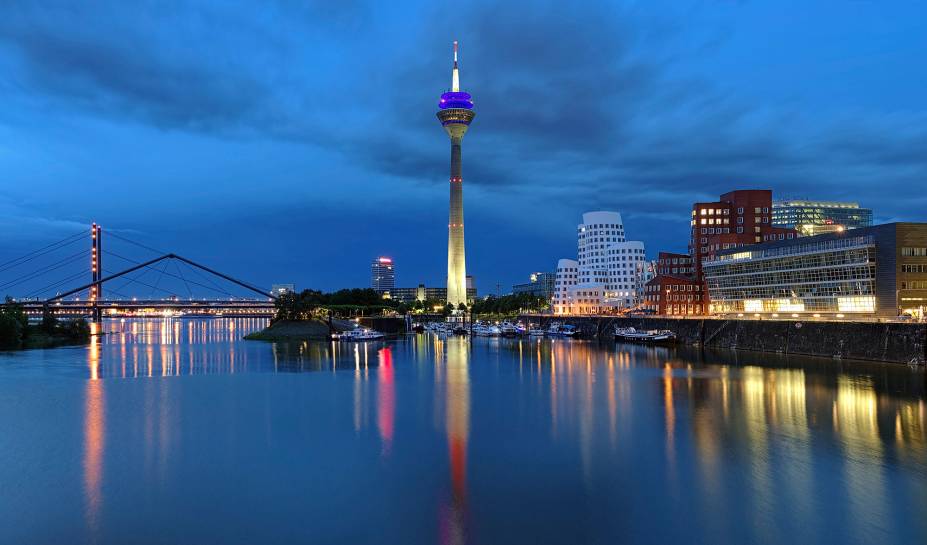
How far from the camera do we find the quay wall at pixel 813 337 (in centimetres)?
4588

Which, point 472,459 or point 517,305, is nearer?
point 472,459

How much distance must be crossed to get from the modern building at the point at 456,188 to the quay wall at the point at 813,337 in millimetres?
93473

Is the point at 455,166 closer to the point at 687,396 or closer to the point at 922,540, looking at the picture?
the point at 687,396

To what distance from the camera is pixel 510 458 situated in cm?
2289

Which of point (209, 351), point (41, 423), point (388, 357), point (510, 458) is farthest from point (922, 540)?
point (209, 351)

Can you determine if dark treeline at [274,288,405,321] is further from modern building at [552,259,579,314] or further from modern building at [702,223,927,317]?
modern building at [702,223,927,317]

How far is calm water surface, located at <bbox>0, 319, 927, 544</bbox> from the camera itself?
16.5 meters

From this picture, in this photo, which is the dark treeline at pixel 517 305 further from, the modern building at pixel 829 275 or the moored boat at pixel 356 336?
the modern building at pixel 829 275

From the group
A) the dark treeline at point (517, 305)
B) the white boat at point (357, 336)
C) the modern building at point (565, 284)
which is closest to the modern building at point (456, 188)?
the dark treeline at point (517, 305)

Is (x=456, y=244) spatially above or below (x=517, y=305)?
above

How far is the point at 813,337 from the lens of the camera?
5497 cm

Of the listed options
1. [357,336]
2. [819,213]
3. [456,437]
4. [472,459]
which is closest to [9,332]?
[357,336]

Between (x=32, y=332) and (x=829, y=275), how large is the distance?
94.3m

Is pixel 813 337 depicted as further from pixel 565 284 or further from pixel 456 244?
pixel 456 244
